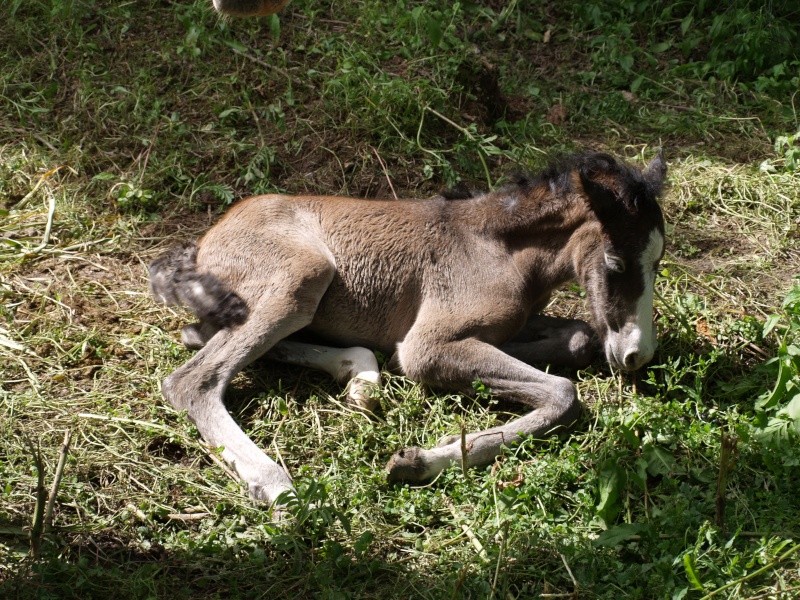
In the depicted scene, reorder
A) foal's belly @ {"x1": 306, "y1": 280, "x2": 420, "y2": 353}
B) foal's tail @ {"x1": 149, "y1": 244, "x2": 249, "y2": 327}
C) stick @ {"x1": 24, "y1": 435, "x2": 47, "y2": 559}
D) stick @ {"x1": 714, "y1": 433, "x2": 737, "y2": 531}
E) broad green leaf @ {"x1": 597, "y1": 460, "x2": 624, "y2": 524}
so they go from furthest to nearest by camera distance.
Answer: foal's belly @ {"x1": 306, "y1": 280, "x2": 420, "y2": 353} < foal's tail @ {"x1": 149, "y1": 244, "x2": 249, "y2": 327} < broad green leaf @ {"x1": 597, "y1": 460, "x2": 624, "y2": 524} < stick @ {"x1": 714, "y1": 433, "x2": 737, "y2": 531} < stick @ {"x1": 24, "y1": 435, "x2": 47, "y2": 559}

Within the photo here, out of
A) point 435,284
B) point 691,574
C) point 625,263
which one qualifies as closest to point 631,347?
point 625,263

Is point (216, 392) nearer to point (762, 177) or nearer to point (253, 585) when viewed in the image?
point (253, 585)

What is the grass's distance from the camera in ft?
14.4

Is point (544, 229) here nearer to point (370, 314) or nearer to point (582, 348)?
point (582, 348)

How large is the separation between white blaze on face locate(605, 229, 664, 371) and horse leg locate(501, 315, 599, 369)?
25cm

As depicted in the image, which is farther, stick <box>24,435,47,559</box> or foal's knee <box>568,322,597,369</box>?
foal's knee <box>568,322,597,369</box>

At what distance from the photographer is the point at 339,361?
19.1 feet

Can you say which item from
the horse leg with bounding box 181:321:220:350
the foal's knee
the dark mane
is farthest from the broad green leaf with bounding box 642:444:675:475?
the horse leg with bounding box 181:321:220:350

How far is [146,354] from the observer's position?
5961 mm

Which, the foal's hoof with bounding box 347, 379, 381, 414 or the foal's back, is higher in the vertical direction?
the foal's back

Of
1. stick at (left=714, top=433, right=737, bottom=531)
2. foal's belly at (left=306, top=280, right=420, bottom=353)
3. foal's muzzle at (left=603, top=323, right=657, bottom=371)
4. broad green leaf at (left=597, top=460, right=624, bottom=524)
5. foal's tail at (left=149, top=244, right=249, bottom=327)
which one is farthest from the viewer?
foal's belly at (left=306, top=280, right=420, bottom=353)

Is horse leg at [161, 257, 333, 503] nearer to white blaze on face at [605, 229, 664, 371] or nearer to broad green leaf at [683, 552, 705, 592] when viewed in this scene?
white blaze on face at [605, 229, 664, 371]

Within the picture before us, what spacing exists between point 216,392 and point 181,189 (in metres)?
2.55

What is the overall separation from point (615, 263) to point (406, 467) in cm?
181
